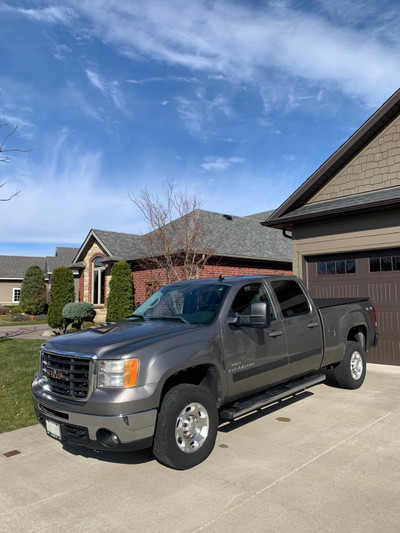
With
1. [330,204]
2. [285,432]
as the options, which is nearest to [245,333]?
[285,432]

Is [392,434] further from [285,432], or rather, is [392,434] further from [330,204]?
[330,204]

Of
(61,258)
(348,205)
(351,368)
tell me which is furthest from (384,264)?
(61,258)

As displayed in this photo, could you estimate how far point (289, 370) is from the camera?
17.1 feet

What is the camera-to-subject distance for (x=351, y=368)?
6660 millimetres

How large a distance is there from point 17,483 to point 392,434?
13.8 feet

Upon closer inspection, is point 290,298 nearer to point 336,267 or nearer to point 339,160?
point 336,267

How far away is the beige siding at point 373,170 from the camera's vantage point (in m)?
9.38

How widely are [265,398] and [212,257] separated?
11.5 meters

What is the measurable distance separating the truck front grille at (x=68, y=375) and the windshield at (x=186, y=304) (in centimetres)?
129

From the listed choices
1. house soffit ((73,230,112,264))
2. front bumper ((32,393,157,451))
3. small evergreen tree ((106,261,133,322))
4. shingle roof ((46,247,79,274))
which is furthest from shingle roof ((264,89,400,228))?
shingle roof ((46,247,79,274))

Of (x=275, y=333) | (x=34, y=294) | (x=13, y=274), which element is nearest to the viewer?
(x=275, y=333)

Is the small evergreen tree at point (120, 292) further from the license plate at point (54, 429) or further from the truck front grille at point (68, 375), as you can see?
the license plate at point (54, 429)

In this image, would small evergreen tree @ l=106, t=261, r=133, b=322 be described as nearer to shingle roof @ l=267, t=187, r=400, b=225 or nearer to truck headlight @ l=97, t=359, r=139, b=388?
shingle roof @ l=267, t=187, r=400, b=225

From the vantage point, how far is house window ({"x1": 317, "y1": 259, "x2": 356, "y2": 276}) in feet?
31.5
